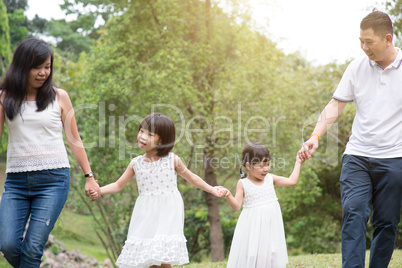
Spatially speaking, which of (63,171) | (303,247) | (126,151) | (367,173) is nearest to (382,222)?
(367,173)

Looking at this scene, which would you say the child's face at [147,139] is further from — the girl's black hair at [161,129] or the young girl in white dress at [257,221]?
the young girl in white dress at [257,221]

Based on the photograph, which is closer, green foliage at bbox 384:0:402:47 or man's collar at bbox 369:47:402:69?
man's collar at bbox 369:47:402:69

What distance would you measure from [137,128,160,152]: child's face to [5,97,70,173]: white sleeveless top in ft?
2.73

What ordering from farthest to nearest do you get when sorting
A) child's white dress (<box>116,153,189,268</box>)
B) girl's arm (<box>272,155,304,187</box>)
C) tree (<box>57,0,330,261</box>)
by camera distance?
tree (<box>57,0,330,261</box>) → girl's arm (<box>272,155,304,187</box>) → child's white dress (<box>116,153,189,268</box>)

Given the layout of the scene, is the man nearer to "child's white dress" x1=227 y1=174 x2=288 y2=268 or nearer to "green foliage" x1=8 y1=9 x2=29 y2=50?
"child's white dress" x1=227 y1=174 x2=288 y2=268

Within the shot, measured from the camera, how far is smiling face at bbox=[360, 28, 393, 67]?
11.6ft

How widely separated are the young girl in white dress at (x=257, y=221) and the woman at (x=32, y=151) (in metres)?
1.64

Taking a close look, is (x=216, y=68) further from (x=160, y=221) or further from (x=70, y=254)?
(x=160, y=221)

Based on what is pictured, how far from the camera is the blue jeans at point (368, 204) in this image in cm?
347

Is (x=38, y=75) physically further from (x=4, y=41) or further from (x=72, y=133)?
(x=4, y=41)

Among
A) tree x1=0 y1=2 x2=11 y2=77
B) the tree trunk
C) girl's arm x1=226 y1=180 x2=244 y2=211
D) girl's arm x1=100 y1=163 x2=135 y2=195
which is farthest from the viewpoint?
tree x1=0 y1=2 x2=11 y2=77

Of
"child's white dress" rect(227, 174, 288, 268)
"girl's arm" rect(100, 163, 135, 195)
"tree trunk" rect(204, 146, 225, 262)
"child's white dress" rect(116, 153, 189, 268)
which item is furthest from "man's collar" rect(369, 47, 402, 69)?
"tree trunk" rect(204, 146, 225, 262)

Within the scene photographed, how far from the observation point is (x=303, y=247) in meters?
15.6

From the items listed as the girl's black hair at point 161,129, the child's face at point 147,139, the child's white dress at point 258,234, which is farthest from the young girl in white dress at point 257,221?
the child's face at point 147,139
